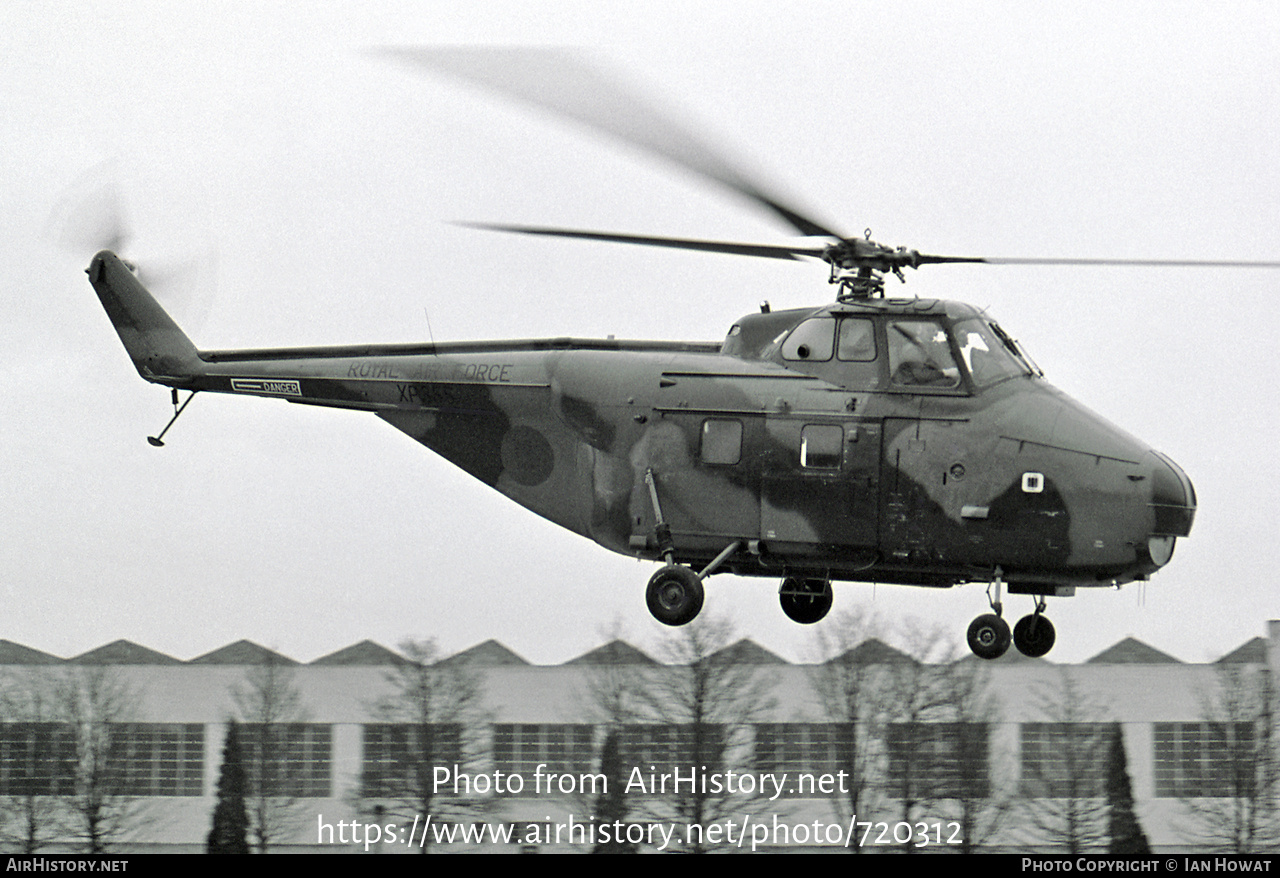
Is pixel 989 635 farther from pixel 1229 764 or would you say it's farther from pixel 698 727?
pixel 1229 764

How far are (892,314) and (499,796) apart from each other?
115ft

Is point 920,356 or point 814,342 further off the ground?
point 814,342

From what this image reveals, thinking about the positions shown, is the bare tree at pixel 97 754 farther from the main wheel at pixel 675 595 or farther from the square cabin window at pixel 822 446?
the square cabin window at pixel 822 446

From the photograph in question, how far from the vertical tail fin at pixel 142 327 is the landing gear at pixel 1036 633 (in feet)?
35.5

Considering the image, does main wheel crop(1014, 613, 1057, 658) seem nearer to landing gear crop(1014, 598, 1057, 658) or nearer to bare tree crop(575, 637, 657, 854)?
landing gear crop(1014, 598, 1057, 658)

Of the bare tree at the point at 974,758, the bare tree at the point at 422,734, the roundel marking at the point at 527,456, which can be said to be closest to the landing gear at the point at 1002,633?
the roundel marking at the point at 527,456

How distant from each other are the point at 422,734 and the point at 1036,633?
3679 cm

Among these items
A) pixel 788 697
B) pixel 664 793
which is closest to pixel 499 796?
pixel 664 793

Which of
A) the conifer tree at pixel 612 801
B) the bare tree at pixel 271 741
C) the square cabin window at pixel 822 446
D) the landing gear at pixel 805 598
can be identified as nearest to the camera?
the square cabin window at pixel 822 446

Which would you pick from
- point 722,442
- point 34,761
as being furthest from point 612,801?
point 722,442

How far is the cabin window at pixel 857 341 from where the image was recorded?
19.1 meters

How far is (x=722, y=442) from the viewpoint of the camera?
1928cm

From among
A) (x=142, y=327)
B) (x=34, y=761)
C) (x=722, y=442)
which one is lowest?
(x=34, y=761)

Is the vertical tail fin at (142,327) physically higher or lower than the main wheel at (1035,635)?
higher
